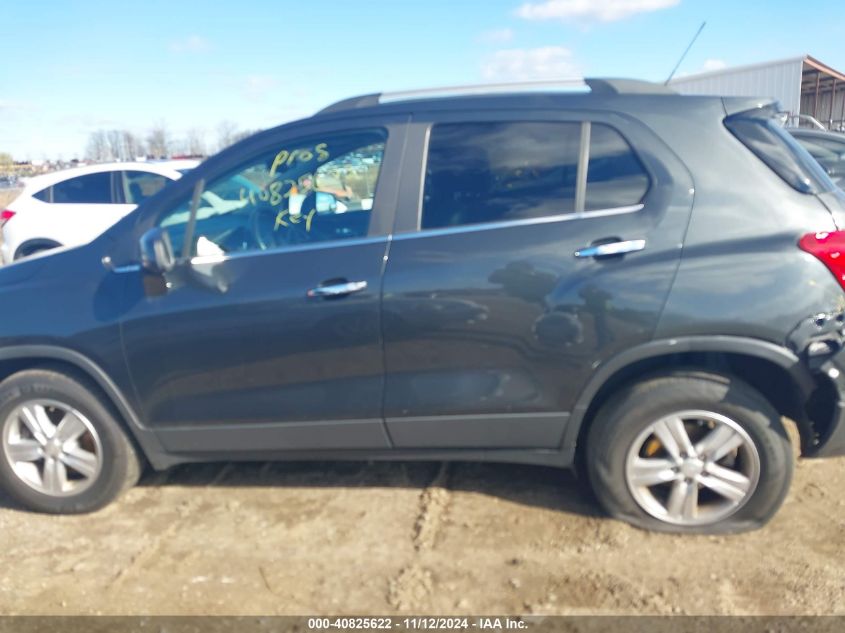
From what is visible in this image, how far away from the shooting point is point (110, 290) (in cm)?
330

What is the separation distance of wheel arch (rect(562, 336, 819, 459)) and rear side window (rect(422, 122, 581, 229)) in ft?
2.30

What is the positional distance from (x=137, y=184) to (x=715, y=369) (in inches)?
304

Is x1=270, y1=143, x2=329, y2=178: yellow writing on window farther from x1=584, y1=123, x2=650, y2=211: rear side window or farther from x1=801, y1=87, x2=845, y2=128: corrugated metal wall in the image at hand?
x1=801, y1=87, x2=845, y2=128: corrugated metal wall

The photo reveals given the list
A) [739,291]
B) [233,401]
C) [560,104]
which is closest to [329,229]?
[233,401]

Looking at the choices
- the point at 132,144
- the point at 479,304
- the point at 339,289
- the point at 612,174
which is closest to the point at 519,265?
the point at 479,304

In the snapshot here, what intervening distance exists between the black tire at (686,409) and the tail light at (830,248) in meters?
0.58

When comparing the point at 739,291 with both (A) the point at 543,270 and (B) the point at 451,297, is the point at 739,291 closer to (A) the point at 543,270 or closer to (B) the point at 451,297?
(A) the point at 543,270

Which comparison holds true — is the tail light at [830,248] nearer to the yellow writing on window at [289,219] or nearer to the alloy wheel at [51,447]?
the yellow writing on window at [289,219]

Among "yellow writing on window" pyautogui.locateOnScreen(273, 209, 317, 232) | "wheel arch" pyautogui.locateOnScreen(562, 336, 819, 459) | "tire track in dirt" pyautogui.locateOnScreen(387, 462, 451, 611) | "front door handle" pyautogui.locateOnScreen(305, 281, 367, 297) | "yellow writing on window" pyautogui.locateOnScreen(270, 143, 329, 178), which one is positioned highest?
"yellow writing on window" pyautogui.locateOnScreen(270, 143, 329, 178)

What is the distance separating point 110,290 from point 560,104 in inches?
85.4

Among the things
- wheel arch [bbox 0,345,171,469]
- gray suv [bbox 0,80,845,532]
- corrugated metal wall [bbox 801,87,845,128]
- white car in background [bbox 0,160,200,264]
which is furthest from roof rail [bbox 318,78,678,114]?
corrugated metal wall [bbox 801,87,845,128]

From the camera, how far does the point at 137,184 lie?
8.91 meters

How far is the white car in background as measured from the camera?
8.70 m

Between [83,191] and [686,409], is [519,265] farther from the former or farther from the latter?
[83,191]
